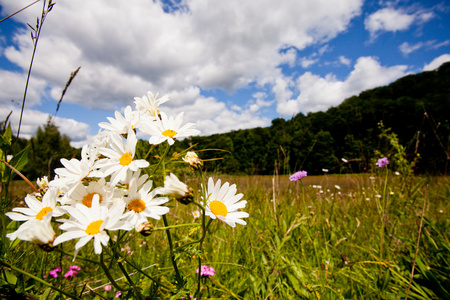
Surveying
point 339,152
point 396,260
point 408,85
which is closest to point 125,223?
point 396,260

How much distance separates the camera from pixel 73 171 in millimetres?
681

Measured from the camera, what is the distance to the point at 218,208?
0.73 meters

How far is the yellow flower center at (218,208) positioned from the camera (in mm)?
712

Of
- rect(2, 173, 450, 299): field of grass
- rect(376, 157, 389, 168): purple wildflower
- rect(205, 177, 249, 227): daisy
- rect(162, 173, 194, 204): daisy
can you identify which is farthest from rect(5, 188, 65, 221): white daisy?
rect(376, 157, 389, 168): purple wildflower

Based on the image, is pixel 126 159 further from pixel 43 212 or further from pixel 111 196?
pixel 43 212

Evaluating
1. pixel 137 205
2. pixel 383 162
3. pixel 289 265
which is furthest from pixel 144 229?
pixel 383 162

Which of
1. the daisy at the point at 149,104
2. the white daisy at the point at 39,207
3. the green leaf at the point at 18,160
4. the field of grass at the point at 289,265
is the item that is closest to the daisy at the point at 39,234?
the white daisy at the point at 39,207

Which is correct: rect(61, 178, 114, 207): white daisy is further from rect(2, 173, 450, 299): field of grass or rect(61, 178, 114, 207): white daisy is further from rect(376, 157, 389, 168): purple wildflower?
rect(376, 157, 389, 168): purple wildflower

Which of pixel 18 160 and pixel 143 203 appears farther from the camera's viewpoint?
pixel 18 160

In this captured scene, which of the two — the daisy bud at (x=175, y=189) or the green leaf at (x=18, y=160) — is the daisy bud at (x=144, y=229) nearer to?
the daisy bud at (x=175, y=189)

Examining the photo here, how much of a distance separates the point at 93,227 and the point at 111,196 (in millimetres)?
91

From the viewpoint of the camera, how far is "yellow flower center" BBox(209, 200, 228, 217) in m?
0.71

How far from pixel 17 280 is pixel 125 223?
2.07 feet

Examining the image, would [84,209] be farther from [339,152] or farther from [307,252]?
[339,152]
